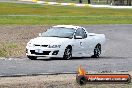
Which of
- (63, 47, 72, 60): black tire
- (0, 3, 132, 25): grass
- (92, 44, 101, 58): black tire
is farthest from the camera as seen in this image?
(0, 3, 132, 25): grass

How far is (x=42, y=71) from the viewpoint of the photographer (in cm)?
1666

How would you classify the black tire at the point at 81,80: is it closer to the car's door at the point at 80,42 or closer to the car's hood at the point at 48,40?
the car's hood at the point at 48,40

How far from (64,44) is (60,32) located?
121 cm

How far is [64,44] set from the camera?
21.1 metres

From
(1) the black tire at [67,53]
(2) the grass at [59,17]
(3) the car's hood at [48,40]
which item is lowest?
(2) the grass at [59,17]

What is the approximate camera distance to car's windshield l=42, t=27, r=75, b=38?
2195cm

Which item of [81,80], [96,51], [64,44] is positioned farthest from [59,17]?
[81,80]

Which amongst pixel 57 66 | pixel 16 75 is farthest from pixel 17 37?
pixel 16 75

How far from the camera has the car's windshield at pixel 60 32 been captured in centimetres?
2195

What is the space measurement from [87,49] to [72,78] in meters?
7.79

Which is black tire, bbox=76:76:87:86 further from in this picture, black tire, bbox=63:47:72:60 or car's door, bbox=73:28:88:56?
car's door, bbox=73:28:88:56

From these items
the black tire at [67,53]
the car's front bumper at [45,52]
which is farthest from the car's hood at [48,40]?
the black tire at [67,53]

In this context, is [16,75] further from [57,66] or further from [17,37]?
[17,37]

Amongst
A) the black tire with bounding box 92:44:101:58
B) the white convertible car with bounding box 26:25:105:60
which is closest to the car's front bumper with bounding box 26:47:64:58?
the white convertible car with bounding box 26:25:105:60
